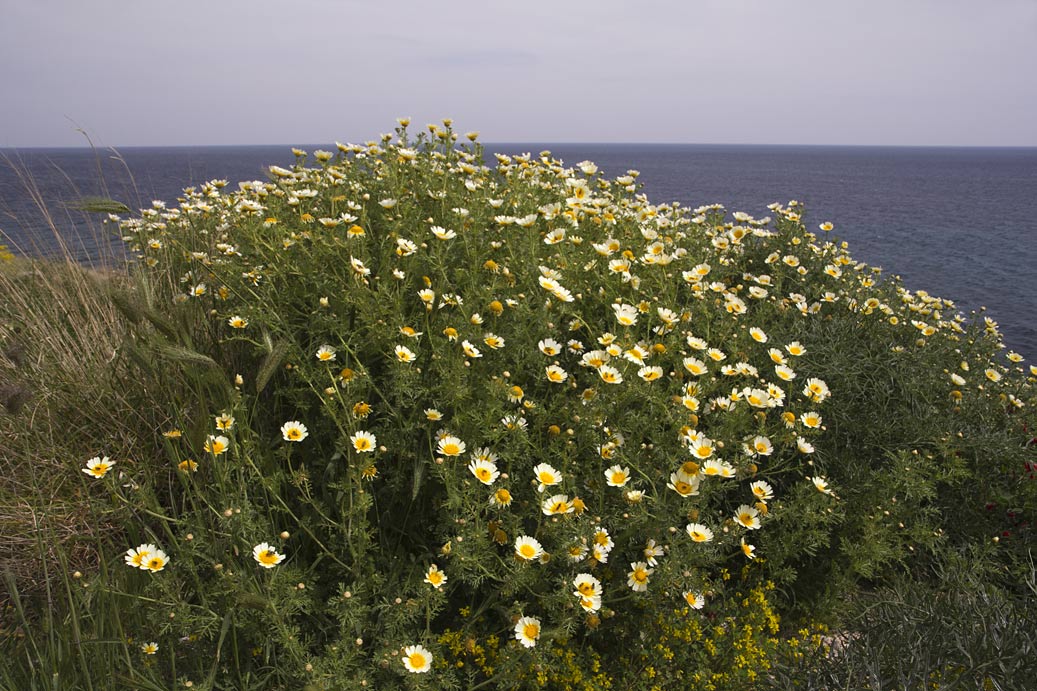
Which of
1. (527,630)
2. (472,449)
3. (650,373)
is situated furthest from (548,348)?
(527,630)

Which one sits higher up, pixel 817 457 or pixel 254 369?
pixel 254 369

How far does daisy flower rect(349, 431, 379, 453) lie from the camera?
7.55 feet

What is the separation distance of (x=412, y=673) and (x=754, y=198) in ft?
172

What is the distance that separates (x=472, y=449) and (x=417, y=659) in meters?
Result: 0.71

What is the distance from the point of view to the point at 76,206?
8.96ft

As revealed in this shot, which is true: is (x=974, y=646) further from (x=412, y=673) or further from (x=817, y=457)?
(x=412, y=673)

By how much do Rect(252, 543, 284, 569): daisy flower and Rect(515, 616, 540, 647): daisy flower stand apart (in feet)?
2.46

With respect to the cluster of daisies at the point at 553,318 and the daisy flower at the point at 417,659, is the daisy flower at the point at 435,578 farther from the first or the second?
the daisy flower at the point at 417,659

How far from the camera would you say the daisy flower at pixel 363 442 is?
230cm

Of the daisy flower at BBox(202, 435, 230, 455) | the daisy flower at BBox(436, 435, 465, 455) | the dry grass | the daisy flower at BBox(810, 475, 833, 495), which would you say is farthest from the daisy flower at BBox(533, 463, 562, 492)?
the dry grass

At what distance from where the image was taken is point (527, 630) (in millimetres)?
2053

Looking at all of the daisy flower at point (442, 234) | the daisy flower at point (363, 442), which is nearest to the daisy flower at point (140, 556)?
the daisy flower at point (363, 442)

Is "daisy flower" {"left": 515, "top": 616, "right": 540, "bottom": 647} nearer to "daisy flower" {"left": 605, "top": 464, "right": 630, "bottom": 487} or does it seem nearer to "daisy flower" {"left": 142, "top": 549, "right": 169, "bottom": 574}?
"daisy flower" {"left": 605, "top": 464, "right": 630, "bottom": 487}

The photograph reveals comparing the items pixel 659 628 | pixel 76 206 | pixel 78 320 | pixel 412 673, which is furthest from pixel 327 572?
pixel 78 320
